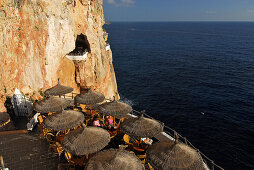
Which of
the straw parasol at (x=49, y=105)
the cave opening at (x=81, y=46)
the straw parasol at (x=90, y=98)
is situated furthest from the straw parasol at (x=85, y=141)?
the cave opening at (x=81, y=46)

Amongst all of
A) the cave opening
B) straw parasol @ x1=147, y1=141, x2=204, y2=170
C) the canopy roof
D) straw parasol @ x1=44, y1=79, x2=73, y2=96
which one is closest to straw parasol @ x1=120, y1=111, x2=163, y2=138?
the canopy roof

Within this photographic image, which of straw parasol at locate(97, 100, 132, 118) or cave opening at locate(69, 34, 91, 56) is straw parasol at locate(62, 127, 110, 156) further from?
cave opening at locate(69, 34, 91, 56)

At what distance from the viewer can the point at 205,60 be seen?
6575 cm

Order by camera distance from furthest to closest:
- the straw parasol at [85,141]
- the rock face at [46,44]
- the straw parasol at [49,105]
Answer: the rock face at [46,44], the straw parasol at [49,105], the straw parasol at [85,141]

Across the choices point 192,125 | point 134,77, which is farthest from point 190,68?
point 192,125

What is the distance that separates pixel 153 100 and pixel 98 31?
18627 millimetres

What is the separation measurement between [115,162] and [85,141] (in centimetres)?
189

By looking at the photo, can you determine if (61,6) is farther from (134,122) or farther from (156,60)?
(156,60)

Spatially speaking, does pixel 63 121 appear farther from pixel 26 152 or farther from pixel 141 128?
pixel 141 128

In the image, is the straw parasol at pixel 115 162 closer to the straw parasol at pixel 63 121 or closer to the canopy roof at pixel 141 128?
the canopy roof at pixel 141 128

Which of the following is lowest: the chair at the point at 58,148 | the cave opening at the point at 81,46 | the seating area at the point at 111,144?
the chair at the point at 58,148

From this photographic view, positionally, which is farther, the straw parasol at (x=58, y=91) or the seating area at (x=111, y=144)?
the straw parasol at (x=58, y=91)

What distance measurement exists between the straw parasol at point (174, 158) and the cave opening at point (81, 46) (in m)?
21.7

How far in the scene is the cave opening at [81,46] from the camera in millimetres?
26597
